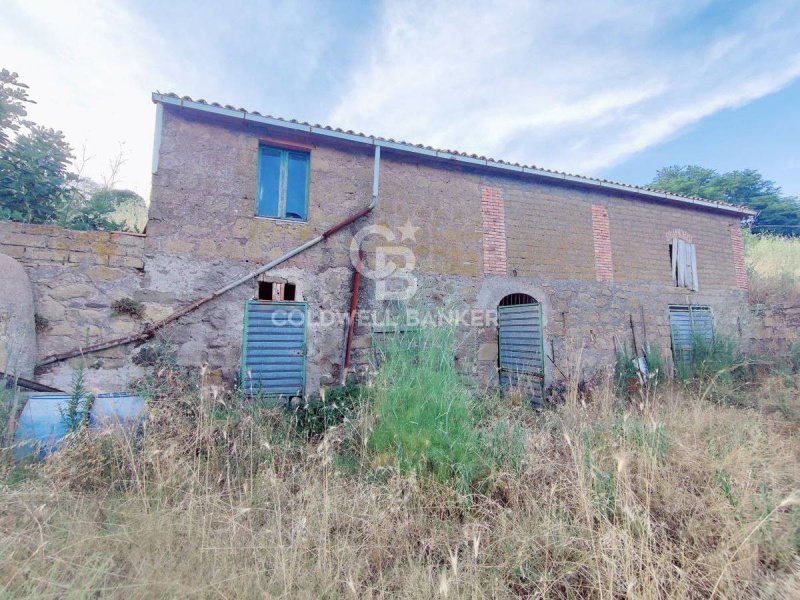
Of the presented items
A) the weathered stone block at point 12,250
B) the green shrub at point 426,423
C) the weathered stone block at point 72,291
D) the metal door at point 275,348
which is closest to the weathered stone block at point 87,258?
the weathered stone block at point 72,291

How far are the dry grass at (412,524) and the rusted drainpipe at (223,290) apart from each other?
7.25 feet

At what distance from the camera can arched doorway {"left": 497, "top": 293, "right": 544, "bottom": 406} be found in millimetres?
6867

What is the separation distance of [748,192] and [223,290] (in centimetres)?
2897

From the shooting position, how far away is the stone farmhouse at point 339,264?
5.02 m

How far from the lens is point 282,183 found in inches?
240

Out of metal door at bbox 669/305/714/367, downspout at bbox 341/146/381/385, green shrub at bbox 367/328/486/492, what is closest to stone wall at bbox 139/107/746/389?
downspout at bbox 341/146/381/385

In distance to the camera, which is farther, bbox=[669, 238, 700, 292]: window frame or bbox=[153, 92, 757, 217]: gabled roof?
bbox=[669, 238, 700, 292]: window frame

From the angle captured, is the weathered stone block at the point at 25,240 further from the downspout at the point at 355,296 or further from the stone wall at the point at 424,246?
the downspout at the point at 355,296

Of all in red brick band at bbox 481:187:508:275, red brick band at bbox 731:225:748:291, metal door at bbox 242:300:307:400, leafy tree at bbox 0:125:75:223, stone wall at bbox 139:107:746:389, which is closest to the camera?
stone wall at bbox 139:107:746:389

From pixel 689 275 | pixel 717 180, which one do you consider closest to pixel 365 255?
pixel 689 275

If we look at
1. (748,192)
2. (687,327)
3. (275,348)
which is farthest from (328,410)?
(748,192)

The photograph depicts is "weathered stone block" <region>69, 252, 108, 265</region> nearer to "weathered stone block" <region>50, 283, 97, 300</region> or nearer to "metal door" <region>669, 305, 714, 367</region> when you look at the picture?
"weathered stone block" <region>50, 283, 97, 300</region>

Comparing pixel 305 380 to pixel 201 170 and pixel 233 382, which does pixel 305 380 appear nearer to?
pixel 233 382

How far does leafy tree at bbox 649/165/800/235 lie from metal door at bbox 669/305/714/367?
15.6m
